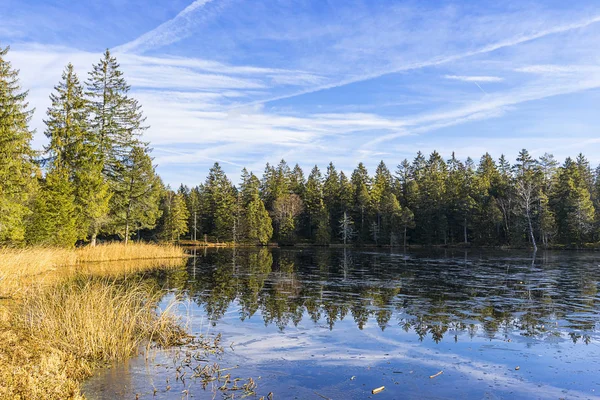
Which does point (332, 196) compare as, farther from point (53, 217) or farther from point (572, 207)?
point (53, 217)

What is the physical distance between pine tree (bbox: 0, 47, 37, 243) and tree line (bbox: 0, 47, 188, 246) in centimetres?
6

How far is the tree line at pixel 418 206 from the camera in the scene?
76.4 meters

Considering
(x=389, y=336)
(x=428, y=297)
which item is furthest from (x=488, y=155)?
(x=389, y=336)

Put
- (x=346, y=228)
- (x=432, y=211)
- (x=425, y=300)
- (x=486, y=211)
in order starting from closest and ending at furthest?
(x=425, y=300), (x=486, y=211), (x=432, y=211), (x=346, y=228)

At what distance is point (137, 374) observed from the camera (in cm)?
896

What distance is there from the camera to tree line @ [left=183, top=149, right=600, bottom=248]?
76.4 meters

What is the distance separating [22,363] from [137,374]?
241 cm

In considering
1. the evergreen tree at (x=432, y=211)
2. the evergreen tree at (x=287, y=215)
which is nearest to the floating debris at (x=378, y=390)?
the evergreen tree at (x=432, y=211)

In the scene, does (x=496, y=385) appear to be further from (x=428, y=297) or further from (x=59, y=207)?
(x=59, y=207)

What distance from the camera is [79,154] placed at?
41688 millimetres

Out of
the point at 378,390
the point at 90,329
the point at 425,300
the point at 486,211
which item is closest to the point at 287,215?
the point at 486,211

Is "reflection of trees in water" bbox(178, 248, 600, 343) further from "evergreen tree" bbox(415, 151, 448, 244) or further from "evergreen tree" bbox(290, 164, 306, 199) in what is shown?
"evergreen tree" bbox(290, 164, 306, 199)

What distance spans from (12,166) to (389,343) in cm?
2854

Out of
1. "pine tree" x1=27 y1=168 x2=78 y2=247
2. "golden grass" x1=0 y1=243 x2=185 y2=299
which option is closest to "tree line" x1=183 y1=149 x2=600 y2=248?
"golden grass" x1=0 y1=243 x2=185 y2=299
